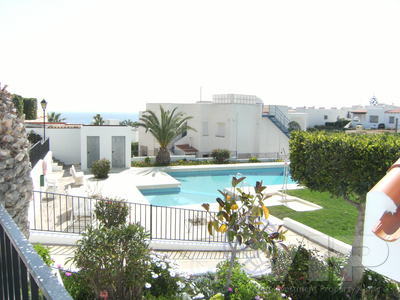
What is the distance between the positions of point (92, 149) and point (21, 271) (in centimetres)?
2062

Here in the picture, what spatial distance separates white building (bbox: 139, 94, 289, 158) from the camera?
94.8ft

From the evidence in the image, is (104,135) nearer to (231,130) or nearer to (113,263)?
(231,130)

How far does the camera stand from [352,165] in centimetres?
760

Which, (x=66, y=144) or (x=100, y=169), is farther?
(x=66, y=144)

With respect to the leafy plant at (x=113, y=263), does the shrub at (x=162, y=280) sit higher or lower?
lower

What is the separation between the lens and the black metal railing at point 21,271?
1397mm

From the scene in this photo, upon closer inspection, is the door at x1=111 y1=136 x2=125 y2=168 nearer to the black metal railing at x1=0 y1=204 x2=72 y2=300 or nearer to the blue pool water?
the blue pool water

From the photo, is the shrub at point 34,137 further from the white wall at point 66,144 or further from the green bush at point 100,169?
the green bush at point 100,169

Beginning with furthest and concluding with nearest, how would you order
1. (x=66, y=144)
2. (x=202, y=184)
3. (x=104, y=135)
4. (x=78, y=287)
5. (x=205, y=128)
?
(x=205, y=128), (x=66, y=144), (x=104, y=135), (x=202, y=184), (x=78, y=287)

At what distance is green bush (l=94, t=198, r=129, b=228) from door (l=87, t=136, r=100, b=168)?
12.8 m

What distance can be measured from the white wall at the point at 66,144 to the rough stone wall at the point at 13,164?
1893 cm

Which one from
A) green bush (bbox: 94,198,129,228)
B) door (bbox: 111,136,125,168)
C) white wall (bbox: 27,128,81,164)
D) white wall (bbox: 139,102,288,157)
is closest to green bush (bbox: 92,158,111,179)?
door (bbox: 111,136,125,168)

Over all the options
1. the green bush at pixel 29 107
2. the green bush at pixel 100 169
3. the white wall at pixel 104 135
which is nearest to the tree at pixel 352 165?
the green bush at pixel 100 169

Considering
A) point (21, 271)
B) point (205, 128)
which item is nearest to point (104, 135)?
point (205, 128)
